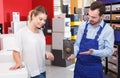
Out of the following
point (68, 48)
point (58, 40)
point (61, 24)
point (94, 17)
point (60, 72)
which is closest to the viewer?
point (94, 17)

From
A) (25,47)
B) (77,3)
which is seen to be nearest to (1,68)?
(25,47)

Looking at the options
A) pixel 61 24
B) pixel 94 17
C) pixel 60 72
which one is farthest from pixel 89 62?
pixel 61 24

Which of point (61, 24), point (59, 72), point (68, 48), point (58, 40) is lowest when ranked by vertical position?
point (59, 72)

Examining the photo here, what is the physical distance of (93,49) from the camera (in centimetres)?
227

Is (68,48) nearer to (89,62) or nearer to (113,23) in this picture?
(89,62)

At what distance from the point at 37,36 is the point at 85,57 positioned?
1.90 feet

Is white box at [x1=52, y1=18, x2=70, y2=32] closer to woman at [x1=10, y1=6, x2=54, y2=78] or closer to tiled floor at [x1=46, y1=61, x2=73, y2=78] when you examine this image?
tiled floor at [x1=46, y1=61, x2=73, y2=78]

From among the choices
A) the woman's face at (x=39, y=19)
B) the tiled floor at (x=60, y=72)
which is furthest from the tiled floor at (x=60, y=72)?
the woman's face at (x=39, y=19)

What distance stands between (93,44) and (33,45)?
2.11 ft

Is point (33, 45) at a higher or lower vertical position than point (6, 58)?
higher

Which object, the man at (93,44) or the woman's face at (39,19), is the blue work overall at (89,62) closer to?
the man at (93,44)

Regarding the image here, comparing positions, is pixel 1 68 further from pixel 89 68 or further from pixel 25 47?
pixel 89 68

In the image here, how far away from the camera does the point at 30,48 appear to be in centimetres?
208

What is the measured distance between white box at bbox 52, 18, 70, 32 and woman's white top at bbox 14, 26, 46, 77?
4.06 metres
